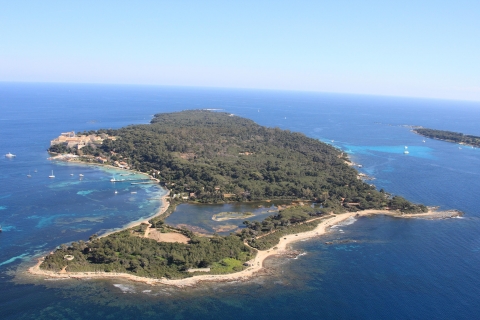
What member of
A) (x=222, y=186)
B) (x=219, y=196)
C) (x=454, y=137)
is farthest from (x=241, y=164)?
(x=454, y=137)

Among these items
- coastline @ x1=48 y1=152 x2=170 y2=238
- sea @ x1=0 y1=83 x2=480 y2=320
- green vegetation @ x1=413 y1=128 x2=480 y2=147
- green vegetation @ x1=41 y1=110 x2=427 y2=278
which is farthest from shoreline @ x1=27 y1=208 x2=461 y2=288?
green vegetation @ x1=413 y1=128 x2=480 y2=147

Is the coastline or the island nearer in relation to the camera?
the island

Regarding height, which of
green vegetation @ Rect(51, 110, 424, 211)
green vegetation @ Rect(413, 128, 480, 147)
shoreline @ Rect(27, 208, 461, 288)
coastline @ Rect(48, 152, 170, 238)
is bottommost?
shoreline @ Rect(27, 208, 461, 288)

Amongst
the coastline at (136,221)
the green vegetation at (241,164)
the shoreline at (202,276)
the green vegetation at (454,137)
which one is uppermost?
the green vegetation at (454,137)

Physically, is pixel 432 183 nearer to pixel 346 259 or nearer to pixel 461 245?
pixel 461 245

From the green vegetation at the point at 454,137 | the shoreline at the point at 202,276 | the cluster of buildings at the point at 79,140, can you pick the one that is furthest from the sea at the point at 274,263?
the green vegetation at the point at 454,137

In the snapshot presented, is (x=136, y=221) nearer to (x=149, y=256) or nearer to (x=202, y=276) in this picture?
(x=149, y=256)

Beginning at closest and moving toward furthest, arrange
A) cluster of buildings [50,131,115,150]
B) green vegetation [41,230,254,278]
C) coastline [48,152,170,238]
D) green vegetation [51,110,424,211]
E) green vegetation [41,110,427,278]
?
green vegetation [41,230,254,278] < green vegetation [41,110,427,278] < coastline [48,152,170,238] < green vegetation [51,110,424,211] < cluster of buildings [50,131,115,150]

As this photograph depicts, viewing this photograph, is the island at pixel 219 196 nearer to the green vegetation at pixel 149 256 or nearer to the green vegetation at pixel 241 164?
the green vegetation at pixel 149 256

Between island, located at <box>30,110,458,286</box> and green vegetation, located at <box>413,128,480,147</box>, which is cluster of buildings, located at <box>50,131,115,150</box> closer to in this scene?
island, located at <box>30,110,458,286</box>

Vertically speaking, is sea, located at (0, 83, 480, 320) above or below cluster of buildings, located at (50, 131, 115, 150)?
below
